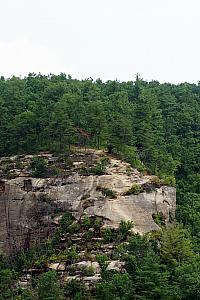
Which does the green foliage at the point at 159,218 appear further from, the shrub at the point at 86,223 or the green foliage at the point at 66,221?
the green foliage at the point at 66,221

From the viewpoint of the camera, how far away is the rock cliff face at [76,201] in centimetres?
6188

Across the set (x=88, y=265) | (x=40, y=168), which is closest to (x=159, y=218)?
(x=88, y=265)

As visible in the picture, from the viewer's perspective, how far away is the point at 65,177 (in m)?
65.3

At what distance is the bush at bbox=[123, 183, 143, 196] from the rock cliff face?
0.15 m

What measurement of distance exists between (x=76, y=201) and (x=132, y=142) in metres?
11.7

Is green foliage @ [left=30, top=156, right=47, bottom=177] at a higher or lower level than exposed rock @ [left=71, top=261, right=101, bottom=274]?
higher

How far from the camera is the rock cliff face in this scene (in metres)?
61.9

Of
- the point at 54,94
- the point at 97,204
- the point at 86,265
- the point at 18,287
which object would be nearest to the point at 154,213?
the point at 97,204

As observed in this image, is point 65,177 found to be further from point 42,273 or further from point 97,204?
point 42,273

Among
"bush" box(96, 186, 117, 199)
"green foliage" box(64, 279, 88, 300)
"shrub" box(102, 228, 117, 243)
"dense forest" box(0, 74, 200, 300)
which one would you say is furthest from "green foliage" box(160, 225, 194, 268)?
"green foliage" box(64, 279, 88, 300)

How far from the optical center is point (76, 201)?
6300cm

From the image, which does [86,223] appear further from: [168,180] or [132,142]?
[132,142]

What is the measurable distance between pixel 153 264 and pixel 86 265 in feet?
18.3

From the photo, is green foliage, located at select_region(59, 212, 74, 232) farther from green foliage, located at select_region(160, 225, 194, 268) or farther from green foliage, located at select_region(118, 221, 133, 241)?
green foliage, located at select_region(160, 225, 194, 268)
